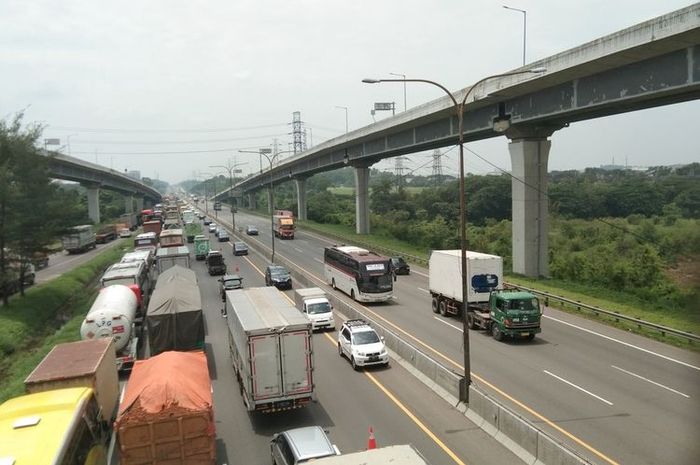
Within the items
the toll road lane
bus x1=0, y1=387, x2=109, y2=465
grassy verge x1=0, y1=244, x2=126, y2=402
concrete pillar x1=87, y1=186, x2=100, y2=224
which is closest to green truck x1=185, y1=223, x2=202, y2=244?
grassy verge x1=0, y1=244, x2=126, y2=402

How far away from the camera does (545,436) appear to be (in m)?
12.9

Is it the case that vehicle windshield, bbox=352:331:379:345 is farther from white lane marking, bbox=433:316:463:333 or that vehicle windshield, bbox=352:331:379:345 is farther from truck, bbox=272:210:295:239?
truck, bbox=272:210:295:239

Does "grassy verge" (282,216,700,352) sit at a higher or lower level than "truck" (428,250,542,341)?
lower

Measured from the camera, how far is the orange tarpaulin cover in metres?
12.7

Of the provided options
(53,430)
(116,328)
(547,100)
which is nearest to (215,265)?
(116,328)

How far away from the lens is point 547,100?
35156mm

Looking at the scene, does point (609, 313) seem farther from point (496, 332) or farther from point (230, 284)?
point (230, 284)

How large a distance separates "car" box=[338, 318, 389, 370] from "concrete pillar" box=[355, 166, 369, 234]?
186ft

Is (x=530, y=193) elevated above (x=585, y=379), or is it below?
above

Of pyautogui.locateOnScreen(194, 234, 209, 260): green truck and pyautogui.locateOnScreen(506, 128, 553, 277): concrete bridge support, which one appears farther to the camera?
pyautogui.locateOnScreen(194, 234, 209, 260): green truck

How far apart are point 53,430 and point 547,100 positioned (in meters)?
32.9

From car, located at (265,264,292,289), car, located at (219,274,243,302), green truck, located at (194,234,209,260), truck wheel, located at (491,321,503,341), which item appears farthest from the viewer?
green truck, located at (194,234,209,260)

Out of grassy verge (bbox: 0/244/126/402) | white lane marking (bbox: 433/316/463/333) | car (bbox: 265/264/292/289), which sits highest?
car (bbox: 265/264/292/289)

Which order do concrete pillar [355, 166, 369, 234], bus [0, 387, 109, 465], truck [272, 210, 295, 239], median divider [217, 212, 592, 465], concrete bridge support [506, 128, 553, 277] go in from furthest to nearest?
truck [272, 210, 295, 239]
concrete pillar [355, 166, 369, 234]
concrete bridge support [506, 128, 553, 277]
median divider [217, 212, 592, 465]
bus [0, 387, 109, 465]
